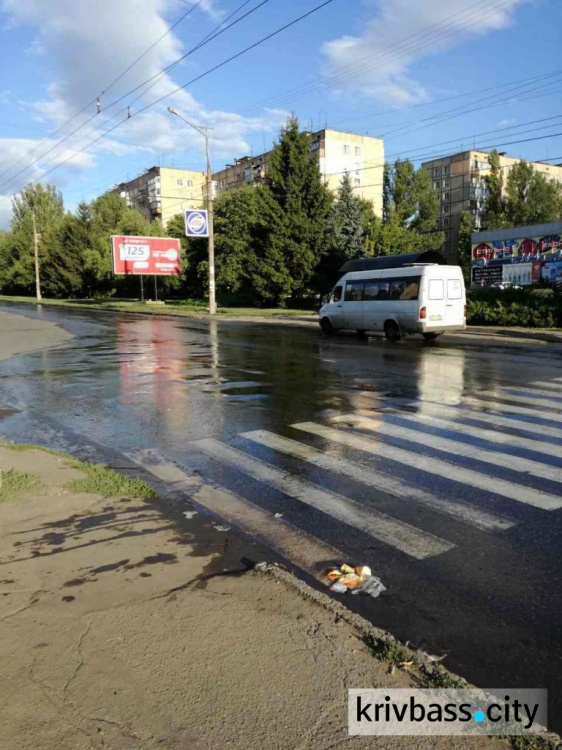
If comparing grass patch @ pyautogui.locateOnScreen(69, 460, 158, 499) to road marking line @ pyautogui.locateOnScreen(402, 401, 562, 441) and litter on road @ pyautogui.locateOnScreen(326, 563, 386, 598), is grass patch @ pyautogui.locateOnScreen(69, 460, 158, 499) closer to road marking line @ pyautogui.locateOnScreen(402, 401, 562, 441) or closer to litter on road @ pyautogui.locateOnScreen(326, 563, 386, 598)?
litter on road @ pyautogui.locateOnScreen(326, 563, 386, 598)

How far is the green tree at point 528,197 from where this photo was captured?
75.5m

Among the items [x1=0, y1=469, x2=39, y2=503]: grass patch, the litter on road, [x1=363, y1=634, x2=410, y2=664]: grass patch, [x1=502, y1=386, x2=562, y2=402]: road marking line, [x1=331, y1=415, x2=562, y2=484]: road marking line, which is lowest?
the litter on road

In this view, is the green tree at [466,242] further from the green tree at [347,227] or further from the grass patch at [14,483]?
the grass patch at [14,483]

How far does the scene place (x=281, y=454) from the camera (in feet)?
21.4

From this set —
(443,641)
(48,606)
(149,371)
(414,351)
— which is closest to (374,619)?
(443,641)

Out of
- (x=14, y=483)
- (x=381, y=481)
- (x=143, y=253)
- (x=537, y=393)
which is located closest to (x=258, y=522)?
(x=381, y=481)

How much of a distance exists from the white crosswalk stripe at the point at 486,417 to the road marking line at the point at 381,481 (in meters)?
2.40

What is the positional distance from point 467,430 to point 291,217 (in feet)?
119

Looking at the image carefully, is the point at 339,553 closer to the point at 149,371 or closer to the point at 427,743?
the point at 427,743

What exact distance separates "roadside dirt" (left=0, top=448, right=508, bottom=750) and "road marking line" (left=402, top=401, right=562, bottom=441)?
16.0ft

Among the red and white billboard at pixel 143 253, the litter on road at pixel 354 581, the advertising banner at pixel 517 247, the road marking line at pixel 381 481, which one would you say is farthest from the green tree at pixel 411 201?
the litter on road at pixel 354 581

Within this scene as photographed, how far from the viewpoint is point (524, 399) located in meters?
9.49

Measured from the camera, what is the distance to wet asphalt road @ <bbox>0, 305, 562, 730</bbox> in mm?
3350

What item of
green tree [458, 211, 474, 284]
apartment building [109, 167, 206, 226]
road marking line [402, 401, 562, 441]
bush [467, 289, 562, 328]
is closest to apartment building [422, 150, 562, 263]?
green tree [458, 211, 474, 284]
